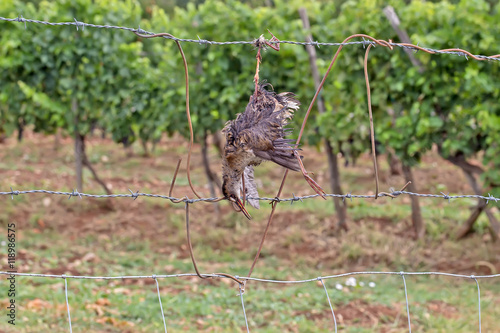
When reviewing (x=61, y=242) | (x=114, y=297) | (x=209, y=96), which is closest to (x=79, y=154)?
(x=61, y=242)

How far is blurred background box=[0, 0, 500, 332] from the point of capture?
199 inches

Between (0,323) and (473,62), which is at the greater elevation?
(473,62)

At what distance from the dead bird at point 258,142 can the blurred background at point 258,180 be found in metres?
2.28

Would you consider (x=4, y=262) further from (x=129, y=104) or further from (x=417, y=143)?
(x=417, y=143)

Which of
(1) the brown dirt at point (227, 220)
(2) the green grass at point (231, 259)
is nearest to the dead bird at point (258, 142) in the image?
(2) the green grass at point (231, 259)

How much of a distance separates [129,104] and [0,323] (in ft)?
13.8

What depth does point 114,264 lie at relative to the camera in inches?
249

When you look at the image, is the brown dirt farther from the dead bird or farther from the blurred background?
the dead bird

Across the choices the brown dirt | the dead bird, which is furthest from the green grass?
the dead bird

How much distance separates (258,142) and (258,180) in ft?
15.9

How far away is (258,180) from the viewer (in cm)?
736

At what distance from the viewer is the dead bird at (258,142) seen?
8.26ft

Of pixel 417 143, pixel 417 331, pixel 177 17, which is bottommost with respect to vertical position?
pixel 417 331

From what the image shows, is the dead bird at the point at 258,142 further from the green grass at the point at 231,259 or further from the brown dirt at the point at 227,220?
the brown dirt at the point at 227,220
